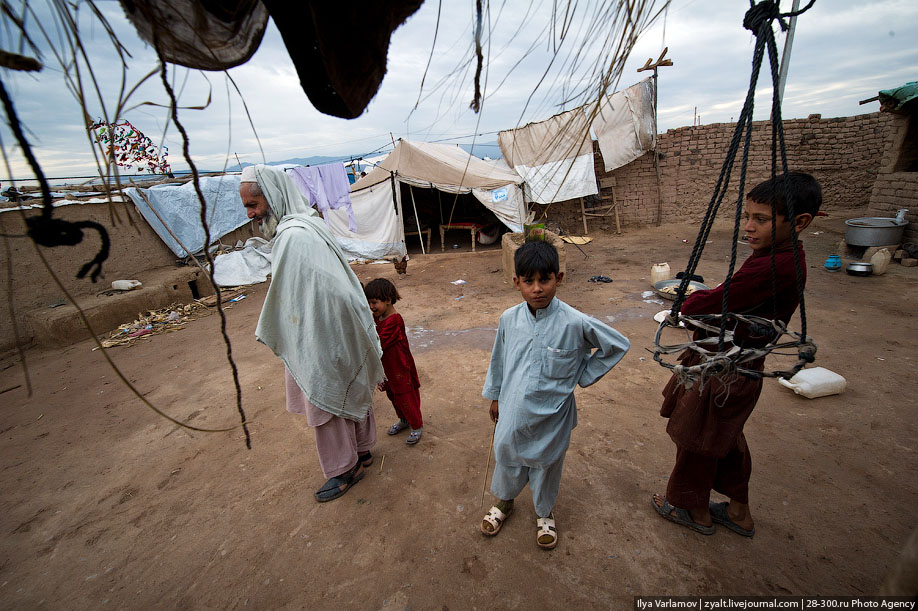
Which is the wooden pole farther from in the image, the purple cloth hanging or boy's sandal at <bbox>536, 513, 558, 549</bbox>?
boy's sandal at <bbox>536, 513, 558, 549</bbox>

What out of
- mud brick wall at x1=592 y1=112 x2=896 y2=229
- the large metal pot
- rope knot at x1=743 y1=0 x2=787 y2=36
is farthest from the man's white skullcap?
mud brick wall at x1=592 y1=112 x2=896 y2=229

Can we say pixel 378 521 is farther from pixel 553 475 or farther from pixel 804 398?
pixel 804 398

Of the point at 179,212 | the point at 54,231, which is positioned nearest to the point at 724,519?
the point at 54,231

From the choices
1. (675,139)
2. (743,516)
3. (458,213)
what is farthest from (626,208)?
(743,516)

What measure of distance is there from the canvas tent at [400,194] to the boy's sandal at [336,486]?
7839 mm

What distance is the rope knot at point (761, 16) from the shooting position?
119cm

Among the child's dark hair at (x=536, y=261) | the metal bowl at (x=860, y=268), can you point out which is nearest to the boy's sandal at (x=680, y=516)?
the child's dark hair at (x=536, y=261)

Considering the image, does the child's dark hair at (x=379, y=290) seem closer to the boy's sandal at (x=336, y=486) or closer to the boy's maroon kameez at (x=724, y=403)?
the boy's sandal at (x=336, y=486)

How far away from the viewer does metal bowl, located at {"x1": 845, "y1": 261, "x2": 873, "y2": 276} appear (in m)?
5.78

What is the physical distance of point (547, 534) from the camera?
6.61 ft

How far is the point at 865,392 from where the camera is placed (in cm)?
312

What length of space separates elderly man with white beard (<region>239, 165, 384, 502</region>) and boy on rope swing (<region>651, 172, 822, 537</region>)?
1.64 meters

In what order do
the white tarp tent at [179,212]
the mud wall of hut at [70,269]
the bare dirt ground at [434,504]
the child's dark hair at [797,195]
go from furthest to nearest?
the white tarp tent at [179,212]
the mud wall of hut at [70,269]
the bare dirt ground at [434,504]
the child's dark hair at [797,195]

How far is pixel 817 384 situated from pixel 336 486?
3.65 metres
